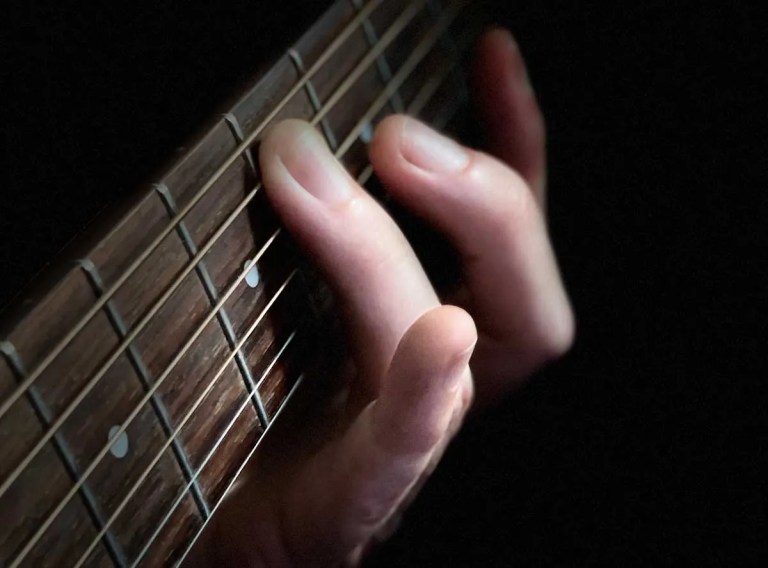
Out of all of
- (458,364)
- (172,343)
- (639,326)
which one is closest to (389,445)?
(458,364)

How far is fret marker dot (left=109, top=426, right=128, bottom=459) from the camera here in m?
0.48

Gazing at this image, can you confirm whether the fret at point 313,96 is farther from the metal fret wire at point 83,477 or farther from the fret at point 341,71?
the metal fret wire at point 83,477

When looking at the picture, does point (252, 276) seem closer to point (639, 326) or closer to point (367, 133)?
point (367, 133)

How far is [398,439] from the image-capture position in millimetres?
634

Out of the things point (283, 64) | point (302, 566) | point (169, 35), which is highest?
point (169, 35)

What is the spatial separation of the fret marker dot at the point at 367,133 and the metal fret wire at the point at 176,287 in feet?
0.12

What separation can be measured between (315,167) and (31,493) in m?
0.28

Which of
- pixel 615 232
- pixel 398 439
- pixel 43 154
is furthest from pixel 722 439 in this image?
pixel 43 154

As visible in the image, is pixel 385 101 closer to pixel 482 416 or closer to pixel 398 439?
pixel 398 439

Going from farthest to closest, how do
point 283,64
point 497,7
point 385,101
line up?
point 497,7, point 385,101, point 283,64

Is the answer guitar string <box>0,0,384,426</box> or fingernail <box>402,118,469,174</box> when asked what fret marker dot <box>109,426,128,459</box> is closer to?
guitar string <box>0,0,384,426</box>

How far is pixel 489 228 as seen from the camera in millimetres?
742

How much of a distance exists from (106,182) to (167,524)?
31 centimetres

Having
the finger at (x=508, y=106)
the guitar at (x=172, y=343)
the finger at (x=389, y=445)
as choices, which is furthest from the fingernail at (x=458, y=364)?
the finger at (x=508, y=106)
